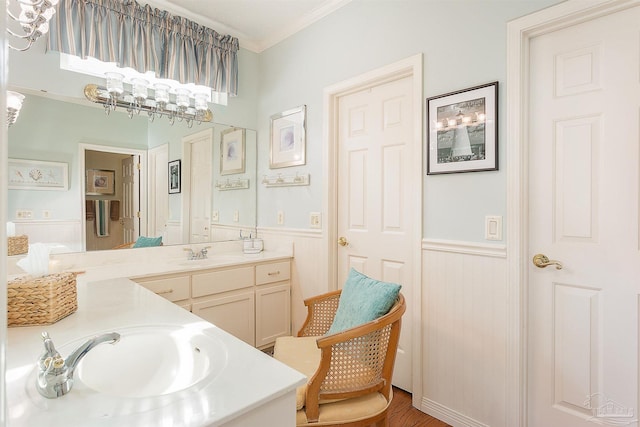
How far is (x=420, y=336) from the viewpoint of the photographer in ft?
6.50

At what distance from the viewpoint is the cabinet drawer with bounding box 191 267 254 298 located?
226 cm

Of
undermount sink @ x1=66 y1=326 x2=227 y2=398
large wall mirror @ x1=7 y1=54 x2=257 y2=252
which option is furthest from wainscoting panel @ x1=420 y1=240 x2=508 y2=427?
large wall mirror @ x1=7 y1=54 x2=257 y2=252

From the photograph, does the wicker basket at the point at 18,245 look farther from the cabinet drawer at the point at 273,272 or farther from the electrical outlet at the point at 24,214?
the cabinet drawer at the point at 273,272

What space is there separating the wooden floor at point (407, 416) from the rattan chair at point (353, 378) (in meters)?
0.68

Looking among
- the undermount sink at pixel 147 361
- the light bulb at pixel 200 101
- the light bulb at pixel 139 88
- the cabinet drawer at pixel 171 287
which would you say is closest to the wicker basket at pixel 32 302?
the undermount sink at pixel 147 361

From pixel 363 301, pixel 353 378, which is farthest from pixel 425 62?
pixel 353 378

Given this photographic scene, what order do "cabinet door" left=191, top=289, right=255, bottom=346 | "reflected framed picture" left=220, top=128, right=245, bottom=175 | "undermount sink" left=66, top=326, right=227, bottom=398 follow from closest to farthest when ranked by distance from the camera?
1. "undermount sink" left=66, top=326, right=227, bottom=398
2. "cabinet door" left=191, top=289, right=255, bottom=346
3. "reflected framed picture" left=220, top=128, right=245, bottom=175

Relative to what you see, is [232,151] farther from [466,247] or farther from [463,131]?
[466,247]

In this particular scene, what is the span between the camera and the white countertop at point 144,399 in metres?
0.67

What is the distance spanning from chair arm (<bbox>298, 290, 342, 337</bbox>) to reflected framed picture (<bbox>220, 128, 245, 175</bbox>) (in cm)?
169

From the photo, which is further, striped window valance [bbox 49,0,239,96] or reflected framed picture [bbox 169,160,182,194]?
reflected framed picture [bbox 169,160,182,194]

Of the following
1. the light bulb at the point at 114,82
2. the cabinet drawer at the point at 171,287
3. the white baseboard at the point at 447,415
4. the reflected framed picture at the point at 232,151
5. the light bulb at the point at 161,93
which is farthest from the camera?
the reflected framed picture at the point at 232,151

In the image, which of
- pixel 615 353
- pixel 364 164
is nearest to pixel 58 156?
pixel 364 164

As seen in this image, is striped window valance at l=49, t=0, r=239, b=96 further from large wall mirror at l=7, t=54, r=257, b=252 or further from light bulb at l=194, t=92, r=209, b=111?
large wall mirror at l=7, t=54, r=257, b=252
